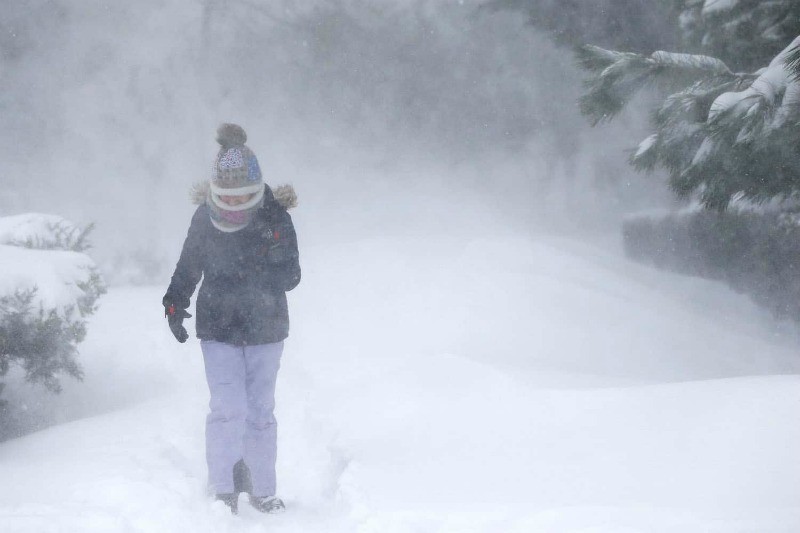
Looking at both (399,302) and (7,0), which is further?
(7,0)

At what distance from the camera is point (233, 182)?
98.7 inches

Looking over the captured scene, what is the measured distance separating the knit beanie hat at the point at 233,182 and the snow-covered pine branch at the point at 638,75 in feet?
6.54

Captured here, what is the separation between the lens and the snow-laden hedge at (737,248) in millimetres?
5438

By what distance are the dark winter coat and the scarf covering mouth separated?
0.03 m

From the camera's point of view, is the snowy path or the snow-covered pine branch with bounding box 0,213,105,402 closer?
the snowy path

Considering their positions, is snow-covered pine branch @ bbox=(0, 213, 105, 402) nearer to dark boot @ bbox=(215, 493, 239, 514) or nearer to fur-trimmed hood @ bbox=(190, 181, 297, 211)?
fur-trimmed hood @ bbox=(190, 181, 297, 211)

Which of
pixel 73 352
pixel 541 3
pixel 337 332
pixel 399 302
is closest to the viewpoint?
pixel 73 352

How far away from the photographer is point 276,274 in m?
2.63

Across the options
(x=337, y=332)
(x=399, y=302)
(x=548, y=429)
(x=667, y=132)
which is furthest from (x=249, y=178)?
(x=399, y=302)

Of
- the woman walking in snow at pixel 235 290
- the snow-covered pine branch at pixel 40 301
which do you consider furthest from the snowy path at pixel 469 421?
the snow-covered pine branch at pixel 40 301

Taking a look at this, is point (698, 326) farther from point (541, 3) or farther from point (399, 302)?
point (541, 3)

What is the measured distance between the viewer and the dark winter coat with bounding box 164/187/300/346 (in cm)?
256

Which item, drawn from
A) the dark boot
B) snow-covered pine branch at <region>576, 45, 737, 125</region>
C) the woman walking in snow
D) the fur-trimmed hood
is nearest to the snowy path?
the dark boot

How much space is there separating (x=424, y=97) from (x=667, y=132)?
20.5 feet
